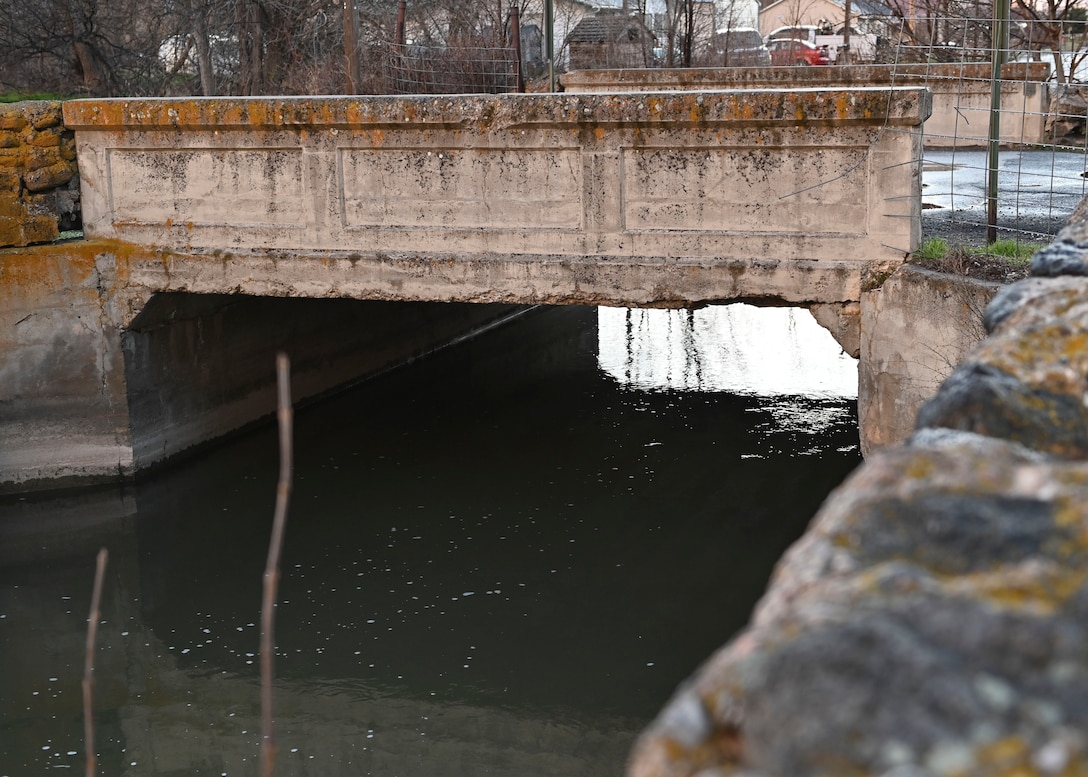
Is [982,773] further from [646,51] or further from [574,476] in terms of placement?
[646,51]

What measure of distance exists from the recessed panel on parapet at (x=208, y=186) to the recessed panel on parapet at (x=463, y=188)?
1.50 ft

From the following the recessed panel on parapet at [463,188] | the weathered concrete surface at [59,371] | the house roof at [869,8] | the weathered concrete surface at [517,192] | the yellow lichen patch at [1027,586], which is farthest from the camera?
the house roof at [869,8]

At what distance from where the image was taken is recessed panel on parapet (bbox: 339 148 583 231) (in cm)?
768

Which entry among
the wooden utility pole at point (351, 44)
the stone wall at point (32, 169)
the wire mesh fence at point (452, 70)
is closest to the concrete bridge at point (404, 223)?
the stone wall at point (32, 169)

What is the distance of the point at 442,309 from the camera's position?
14031mm

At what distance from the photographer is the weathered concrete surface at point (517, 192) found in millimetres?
6945

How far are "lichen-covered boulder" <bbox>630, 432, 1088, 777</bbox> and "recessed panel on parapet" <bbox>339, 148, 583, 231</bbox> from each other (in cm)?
642

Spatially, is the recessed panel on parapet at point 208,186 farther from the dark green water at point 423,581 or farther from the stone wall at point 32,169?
the dark green water at point 423,581

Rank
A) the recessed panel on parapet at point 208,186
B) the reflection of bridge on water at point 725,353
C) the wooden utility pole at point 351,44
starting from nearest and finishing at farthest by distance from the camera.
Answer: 1. the recessed panel on parapet at point 208,186
2. the reflection of bridge on water at point 725,353
3. the wooden utility pole at point 351,44

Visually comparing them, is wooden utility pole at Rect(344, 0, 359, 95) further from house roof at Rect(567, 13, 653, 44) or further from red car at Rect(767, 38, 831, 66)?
red car at Rect(767, 38, 831, 66)

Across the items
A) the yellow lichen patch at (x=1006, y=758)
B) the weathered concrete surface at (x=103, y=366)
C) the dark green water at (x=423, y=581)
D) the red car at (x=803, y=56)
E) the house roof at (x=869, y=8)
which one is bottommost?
the dark green water at (x=423, y=581)

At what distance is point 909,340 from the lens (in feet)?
21.9

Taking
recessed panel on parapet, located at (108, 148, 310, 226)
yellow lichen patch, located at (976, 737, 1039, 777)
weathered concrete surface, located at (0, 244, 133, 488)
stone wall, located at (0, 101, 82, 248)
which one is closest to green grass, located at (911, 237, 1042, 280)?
recessed panel on parapet, located at (108, 148, 310, 226)

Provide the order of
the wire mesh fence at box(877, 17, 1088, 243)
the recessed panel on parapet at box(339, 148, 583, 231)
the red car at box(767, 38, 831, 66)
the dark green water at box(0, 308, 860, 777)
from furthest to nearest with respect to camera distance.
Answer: the red car at box(767, 38, 831, 66)
the wire mesh fence at box(877, 17, 1088, 243)
the recessed panel on parapet at box(339, 148, 583, 231)
the dark green water at box(0, 308, 860, 777)
